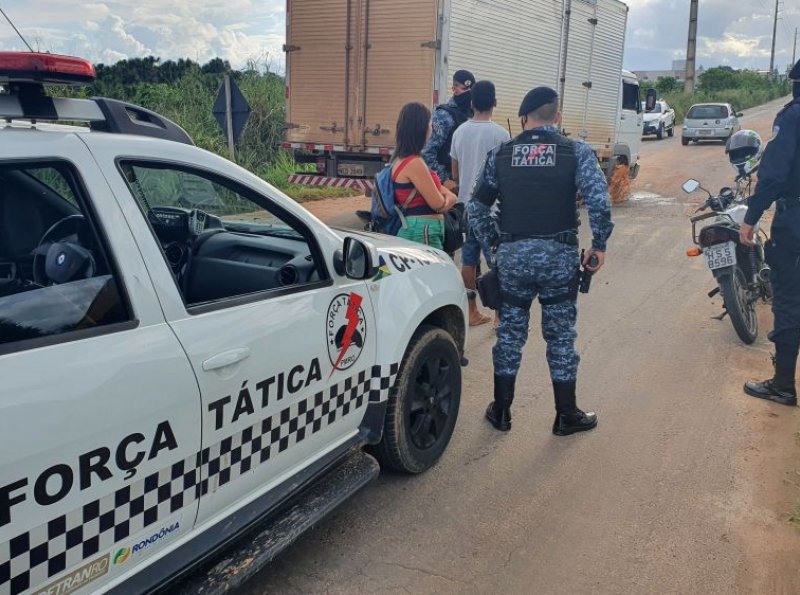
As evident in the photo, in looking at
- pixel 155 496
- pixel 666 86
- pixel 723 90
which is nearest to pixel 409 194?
pixel 155 496

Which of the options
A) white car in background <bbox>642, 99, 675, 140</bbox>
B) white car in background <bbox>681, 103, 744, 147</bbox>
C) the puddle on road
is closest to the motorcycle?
the puddle on road

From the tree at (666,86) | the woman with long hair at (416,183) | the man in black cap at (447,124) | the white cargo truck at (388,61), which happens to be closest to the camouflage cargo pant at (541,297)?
the woman with long hair at (416,183)

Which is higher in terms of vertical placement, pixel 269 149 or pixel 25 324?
pixel 269 149

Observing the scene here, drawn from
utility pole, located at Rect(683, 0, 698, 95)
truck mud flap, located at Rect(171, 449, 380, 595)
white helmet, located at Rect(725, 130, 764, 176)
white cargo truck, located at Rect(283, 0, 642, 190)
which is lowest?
truck mud flap, located at Rect(171, 449, 380, 595)

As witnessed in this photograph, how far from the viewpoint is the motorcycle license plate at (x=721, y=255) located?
5.41 m

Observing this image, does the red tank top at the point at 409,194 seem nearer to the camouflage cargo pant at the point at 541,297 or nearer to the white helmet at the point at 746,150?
the camouflage cargo pant at the point at 541,297

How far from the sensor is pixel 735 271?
5523 millimetres

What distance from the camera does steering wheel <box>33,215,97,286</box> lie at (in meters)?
2.09

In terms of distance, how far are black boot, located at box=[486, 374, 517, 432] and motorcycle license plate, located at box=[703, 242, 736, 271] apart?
227cm

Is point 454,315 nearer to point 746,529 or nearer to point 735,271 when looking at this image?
point 746,529

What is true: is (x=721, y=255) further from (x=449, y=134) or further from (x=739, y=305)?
(x=449, y=134)

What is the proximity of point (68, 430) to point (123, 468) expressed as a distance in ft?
0.73

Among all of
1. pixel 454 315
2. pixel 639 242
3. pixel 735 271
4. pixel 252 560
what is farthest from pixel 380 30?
pixel 252 560

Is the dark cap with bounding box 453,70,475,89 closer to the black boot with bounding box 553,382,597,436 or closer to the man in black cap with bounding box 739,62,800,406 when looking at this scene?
the man in black cap with bounding box 739,62,800,406
